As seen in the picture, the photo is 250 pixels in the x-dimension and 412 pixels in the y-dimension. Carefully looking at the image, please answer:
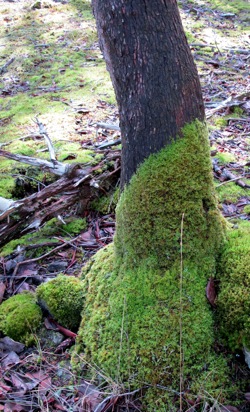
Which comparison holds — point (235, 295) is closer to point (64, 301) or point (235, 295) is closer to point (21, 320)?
point (64, 301)

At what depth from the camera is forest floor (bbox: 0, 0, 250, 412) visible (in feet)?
7.59

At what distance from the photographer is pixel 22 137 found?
5203mm

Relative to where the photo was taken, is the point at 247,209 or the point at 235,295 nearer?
the point at 235,295

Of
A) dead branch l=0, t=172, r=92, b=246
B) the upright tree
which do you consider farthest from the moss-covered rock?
dead branch l=0, t=172, r=92, b=246

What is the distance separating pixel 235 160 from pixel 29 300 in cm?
296

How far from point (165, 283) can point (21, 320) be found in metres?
1.09

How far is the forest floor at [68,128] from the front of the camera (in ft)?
7.59

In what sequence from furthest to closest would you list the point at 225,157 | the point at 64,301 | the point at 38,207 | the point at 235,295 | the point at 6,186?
the point at 225,157 → the point at 6,186 → the point at 38,207 → the point at 64,301 → the point at 235,295

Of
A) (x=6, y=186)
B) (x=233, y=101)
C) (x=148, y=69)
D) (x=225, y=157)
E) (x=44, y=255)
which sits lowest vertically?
(x=44, y=255)

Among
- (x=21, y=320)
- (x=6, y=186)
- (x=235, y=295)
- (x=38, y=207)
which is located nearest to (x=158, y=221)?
(x=235, y=295)

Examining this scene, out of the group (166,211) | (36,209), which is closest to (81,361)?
(166,211)

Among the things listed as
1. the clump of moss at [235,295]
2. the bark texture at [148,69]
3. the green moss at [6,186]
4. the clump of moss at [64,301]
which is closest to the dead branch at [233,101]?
the green moss at [6,186]

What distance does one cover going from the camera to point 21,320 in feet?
8.38

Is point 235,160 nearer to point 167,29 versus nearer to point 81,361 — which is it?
point 167,29
